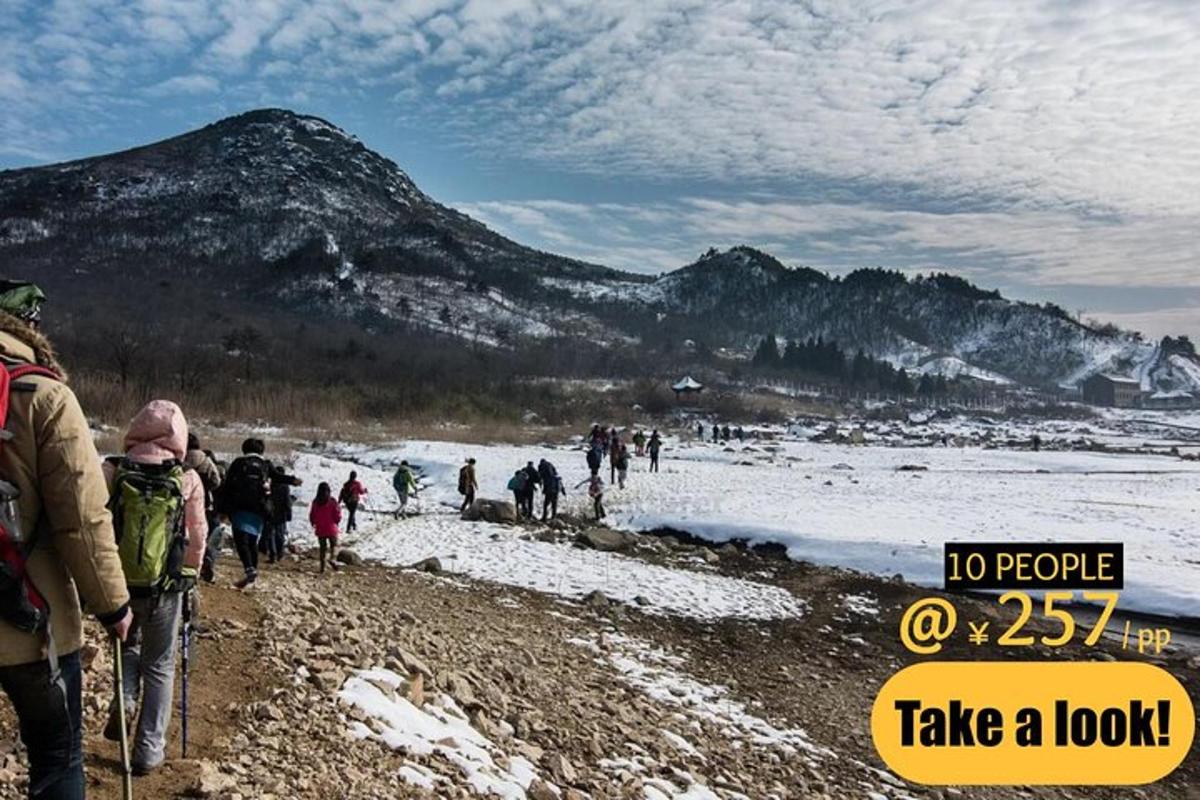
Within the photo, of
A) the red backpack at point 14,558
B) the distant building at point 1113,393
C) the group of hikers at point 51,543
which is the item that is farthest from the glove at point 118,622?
the distant building at point 1113,393

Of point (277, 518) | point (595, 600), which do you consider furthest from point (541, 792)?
point (277, 518)

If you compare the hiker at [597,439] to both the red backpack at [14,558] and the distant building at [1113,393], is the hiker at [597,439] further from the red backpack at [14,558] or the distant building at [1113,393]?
the distant building at [1113,393]

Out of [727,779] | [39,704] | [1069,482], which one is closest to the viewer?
[39,704]

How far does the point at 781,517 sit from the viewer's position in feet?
74.1

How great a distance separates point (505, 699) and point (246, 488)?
4922 millimetres

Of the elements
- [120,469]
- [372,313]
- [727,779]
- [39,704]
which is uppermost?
[372,313]

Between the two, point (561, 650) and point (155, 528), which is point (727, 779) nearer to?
point (561, 650)

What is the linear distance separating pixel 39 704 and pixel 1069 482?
40.5 meters

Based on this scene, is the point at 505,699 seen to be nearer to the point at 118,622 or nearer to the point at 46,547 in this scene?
the point at 118,622

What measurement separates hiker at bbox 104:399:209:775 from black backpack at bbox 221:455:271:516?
6061 millimetres

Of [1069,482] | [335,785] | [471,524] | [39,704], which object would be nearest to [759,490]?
[471,524]

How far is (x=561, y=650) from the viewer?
10.6 meters

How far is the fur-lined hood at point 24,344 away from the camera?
9.77ft

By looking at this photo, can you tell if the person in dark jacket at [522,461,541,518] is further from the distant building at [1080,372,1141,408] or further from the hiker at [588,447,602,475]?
the distant building at [1080,372,1141,408]
